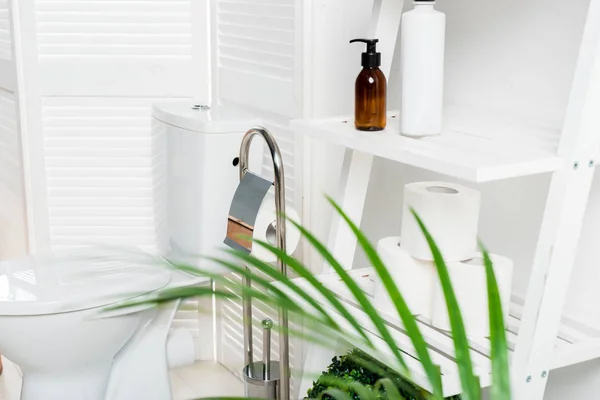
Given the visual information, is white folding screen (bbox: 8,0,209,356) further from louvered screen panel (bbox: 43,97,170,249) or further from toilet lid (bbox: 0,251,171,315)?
toilet lid (bbox: 0,251,171,315)

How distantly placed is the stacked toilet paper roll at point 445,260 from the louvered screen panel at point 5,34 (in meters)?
1.58

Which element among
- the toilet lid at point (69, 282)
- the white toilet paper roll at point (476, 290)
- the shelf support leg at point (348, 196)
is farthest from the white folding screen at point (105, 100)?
the white toilet paper roll at point (476, 290)

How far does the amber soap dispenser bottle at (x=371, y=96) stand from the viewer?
1.34 metres

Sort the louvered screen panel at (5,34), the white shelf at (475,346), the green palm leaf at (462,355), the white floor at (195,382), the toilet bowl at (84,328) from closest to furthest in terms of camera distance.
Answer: the green palm leaf at (462,355)
the white shelf at (475,346)
the toilet bowl at (84,328)
the white floor at (195,382)
the louvered screen panel at (5,34)

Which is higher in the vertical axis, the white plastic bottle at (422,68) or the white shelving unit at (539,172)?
the white plastic bottle at (422,68)

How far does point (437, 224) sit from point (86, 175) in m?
1.43

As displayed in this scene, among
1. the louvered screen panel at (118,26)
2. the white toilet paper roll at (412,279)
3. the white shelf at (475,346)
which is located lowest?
the white shelf at (475,346)

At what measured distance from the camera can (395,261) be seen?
1.29 meters

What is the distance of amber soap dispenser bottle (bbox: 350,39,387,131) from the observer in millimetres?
1338

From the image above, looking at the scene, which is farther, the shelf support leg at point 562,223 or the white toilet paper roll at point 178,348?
the white toilet paper roll at point 178,348

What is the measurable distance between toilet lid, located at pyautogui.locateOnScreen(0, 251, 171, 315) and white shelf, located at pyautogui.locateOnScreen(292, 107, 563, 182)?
2.03ft

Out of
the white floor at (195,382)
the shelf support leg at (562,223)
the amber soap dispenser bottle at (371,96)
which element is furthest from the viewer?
the white floor at (195,382)

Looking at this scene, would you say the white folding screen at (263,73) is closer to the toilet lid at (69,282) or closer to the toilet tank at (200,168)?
the toilet tank at (200,168)

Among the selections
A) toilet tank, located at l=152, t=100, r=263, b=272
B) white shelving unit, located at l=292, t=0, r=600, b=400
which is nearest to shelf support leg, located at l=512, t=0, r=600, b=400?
white shelving unit, located at l=292, t=0, r=600, b=400
